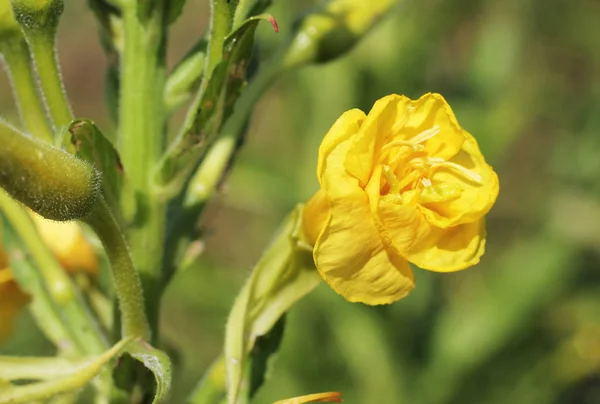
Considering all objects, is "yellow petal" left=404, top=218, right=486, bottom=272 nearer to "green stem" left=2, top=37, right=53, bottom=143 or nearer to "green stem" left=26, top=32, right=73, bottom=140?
"green stem" left=26, top=32, right=73, bottom=140

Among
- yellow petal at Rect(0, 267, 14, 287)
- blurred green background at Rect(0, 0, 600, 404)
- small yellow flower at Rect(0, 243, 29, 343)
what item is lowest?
blurred green background at Rect(0, 0, 600, 404)

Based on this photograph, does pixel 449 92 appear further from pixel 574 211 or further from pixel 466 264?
pixel 466 264

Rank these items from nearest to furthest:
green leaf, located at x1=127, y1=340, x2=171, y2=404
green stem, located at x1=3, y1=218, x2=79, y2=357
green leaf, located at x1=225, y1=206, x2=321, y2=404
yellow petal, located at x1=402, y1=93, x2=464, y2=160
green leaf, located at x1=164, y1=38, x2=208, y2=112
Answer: green leaf, located at x1=127, y1=340, x2=171, y2=404, yellow petal, located at x1=402, y1=93, x2=464, y2=160, green leaf, located at x1=225, y1=206, x2=321, y2=404, green leaf, located at x1=164, y1=38, x2=208, y2=112, green stem, located at x1=3, y1=218, x2=79, y2=357

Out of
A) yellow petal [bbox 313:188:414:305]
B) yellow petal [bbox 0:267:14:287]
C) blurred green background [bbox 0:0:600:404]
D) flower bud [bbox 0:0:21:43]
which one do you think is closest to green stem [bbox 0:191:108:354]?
yellow petal [bbox 0:267:14:287]

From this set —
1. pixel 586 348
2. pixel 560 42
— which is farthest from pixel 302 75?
pixel 560 42

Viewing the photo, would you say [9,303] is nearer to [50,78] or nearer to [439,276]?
[50,78]

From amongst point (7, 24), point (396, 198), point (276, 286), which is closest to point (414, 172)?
point (396, 198)

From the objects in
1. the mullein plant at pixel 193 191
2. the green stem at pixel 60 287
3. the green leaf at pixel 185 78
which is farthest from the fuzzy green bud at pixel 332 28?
the green stem at pixel 60 287
